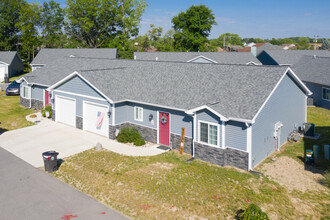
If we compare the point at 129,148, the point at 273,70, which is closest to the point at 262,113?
the point at 273,70

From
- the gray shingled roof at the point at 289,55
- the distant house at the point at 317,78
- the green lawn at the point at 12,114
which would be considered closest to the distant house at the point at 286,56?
the gray shingled roof at the point at 289,55

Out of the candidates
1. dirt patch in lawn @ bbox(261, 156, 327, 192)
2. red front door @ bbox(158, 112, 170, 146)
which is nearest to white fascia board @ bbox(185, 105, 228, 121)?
red front door @ bbox(158, 112, 170, 146)

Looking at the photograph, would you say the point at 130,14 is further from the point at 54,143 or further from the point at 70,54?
the point at 54,143

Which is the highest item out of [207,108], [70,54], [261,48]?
[261,48]

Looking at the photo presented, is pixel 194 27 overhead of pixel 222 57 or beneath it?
overhead

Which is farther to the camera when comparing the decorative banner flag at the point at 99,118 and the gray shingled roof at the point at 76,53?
the gray shingled roof at the point at 76,53

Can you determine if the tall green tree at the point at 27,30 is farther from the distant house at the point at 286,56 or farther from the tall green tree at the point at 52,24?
the distant house at the point at 286,56

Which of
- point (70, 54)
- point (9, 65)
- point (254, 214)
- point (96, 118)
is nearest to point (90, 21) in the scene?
point (70, 54)
